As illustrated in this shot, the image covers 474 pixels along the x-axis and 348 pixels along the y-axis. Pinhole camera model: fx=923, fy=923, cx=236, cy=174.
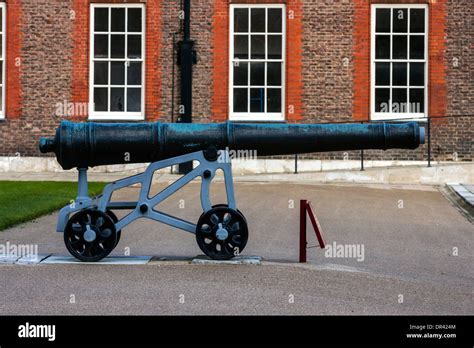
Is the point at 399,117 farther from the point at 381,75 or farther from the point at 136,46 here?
the point at 136,46

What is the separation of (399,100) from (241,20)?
4369 millimetres

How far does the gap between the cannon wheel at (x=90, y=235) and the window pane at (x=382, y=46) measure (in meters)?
14.4

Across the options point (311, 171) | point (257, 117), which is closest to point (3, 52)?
point (257, 117)

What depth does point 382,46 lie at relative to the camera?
22.7 meters

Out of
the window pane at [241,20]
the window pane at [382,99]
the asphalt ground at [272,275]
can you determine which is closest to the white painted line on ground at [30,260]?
the asphalt ground at [272,275]

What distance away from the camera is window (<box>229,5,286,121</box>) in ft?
74.8

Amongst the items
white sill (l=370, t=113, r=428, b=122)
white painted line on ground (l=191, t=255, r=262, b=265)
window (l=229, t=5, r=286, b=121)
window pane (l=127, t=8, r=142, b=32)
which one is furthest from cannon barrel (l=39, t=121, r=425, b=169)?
window pane (l=127, t=8, r=142, b=32)

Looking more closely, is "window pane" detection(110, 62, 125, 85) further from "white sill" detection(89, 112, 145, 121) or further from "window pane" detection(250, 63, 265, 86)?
"window pane" detection(250, 63, 265, 86)

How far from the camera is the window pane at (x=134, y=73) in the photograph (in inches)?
909

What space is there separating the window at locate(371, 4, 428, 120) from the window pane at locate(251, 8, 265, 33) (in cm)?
273

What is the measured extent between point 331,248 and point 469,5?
12.5 meters

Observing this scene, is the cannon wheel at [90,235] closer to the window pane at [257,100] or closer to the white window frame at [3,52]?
the window pane at [257,100]

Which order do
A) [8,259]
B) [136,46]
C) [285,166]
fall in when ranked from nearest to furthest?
[8,259] → [285,166] → [136,46]
